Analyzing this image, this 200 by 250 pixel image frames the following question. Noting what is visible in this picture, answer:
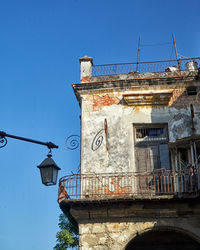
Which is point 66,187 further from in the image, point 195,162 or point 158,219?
point 195,162

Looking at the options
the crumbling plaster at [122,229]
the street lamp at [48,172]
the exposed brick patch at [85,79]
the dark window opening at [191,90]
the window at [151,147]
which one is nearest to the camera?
the street lamp at [48,172]

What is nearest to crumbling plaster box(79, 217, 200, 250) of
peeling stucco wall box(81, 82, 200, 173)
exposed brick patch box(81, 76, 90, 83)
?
peeling stucco wall box(81, 82, 200, 173)

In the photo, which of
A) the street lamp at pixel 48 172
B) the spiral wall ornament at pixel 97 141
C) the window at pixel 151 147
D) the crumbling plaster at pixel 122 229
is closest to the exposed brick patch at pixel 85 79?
the spiral wall ornament at pixel 97 141

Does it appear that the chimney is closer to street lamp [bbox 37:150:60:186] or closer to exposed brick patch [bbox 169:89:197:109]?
exposed brick patch [bbox 169:89:197:109]

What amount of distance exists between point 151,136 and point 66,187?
372 centimetres

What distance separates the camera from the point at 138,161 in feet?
43.5

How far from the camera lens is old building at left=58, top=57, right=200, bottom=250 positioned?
11.8 meters

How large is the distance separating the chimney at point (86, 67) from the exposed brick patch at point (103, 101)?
1.00 meters

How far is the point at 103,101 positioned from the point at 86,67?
71.6 inches

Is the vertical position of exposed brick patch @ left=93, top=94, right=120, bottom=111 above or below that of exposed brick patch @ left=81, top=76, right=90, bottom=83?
below

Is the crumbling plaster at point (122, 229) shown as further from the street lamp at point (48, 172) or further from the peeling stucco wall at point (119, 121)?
the street lamp at point (48, 172)

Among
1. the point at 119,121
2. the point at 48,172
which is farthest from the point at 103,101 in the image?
the point at 48,172

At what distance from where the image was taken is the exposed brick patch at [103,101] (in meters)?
14.1

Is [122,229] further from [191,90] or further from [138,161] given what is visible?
[191,90]
